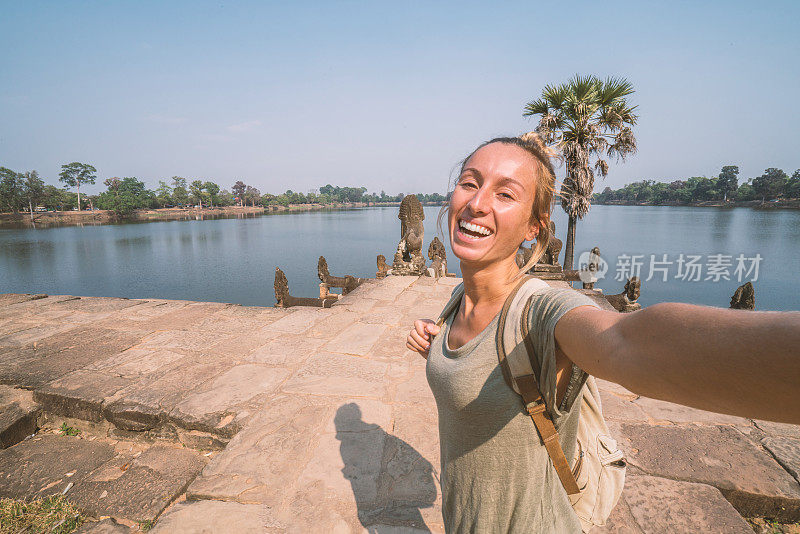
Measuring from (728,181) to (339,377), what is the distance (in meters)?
102

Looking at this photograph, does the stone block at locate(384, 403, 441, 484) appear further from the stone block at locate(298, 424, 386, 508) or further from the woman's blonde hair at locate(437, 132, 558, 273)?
the woman's blonde hair at locate(437, 132, 558, 273)

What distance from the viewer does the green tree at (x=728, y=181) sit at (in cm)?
7125

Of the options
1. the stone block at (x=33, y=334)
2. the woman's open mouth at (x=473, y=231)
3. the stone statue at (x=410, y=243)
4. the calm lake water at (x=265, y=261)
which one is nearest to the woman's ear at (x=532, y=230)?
the woman's open mouth at (x=473, y=231)

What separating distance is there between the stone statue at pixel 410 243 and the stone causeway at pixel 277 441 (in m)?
4.11

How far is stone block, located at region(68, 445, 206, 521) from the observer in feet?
7.19

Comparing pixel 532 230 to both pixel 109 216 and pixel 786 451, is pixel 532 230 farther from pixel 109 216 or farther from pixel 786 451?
pixel 109 216

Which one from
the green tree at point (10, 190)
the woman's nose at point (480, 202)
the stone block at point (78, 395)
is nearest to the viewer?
the woman's nose at point (480, 202)

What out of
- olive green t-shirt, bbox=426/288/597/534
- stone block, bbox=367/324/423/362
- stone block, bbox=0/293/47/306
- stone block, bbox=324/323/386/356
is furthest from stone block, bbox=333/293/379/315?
stone block, bbox=0/293/47/306

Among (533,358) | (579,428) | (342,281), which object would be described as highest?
(533,358)

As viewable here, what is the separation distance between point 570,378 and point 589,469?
43 cm

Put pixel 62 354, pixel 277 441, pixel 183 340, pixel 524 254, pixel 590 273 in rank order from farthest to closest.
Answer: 1. pixel 590 273
2. pixel 183 340
3. pixel 62 354
4. pixel 277 441
5. pixel 524 254

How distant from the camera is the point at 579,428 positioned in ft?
3.41

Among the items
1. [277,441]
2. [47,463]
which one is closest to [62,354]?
[47,463]

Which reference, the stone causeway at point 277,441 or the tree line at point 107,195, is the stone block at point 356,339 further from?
the tree line at point 107,195
